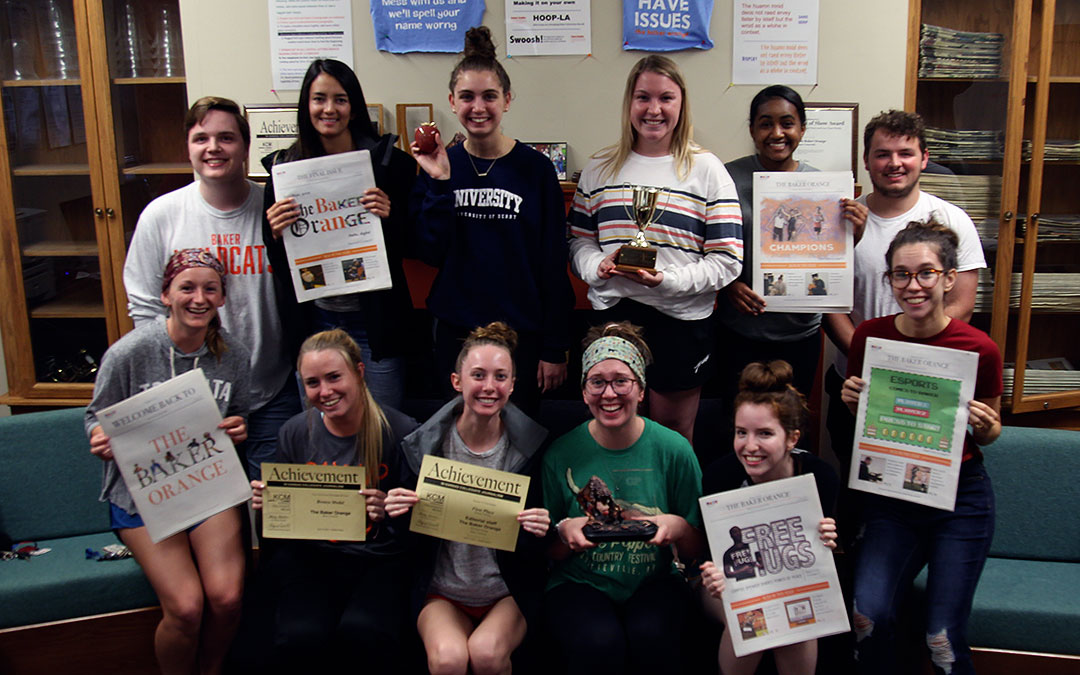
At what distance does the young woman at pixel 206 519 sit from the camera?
2.13m

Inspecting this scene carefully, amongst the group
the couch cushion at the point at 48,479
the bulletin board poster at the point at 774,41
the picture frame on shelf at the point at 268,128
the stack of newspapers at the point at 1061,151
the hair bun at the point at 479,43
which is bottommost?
the couch cushion at the point at 48,479

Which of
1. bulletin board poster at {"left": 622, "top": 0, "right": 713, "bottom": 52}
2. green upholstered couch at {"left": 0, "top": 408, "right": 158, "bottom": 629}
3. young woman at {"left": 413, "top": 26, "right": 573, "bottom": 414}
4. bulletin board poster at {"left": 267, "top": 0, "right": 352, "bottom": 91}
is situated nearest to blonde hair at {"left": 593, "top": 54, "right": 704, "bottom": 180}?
young woman at {"left": 413, "top": 26, "right": 573, "bottom": 414}

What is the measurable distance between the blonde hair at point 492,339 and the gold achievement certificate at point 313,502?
0.41m

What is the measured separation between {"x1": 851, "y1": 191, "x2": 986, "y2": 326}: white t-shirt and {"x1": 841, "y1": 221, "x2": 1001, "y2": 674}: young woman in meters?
0.32

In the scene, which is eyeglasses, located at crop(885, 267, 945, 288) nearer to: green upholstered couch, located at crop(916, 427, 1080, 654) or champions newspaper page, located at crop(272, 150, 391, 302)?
green upholstered couch, located at crop(916, 427, 1080, 654)

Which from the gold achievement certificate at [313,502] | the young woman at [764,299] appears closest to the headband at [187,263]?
the gold achievement certificate at [313,502]

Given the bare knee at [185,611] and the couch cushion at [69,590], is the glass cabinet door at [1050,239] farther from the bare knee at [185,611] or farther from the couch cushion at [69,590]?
the couch cushion at [69,590]

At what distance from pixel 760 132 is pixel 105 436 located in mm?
2099

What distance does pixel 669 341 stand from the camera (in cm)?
240

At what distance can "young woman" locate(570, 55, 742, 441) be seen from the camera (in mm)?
2314

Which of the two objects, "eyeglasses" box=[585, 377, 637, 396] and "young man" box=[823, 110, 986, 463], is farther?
"young man" box=[823, 110, 986, 463]

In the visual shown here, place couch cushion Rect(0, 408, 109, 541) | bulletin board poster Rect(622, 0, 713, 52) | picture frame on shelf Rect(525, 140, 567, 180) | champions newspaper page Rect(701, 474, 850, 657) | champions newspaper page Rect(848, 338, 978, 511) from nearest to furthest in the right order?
champions newspaper page Rect(701, 474, 850, 657) → champions newspaper page Rect(848, 338, 978, 511) → couch cushion Rect(0, 408, 109, 541) → bulletin board poster Rect(622, 0, 713, 52) → picture frame on shelf Rect(525, 140, 567, 180)

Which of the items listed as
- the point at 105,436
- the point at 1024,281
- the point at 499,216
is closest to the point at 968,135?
the point at 1024,281

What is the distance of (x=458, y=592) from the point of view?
2.09 m
